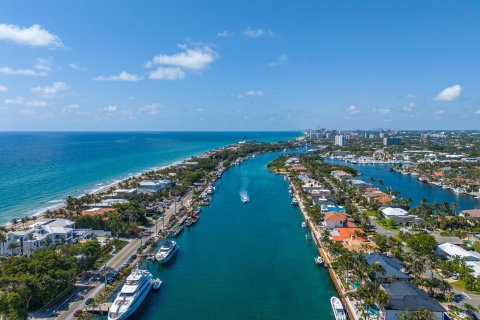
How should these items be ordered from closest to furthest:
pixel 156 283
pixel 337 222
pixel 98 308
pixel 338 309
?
pixel 98 308
pixel 338 309
pixel 156 283
pixel 337 222

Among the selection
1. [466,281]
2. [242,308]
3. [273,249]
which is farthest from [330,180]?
[242,308]

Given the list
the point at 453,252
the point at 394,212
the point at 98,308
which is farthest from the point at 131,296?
the point at 394,212

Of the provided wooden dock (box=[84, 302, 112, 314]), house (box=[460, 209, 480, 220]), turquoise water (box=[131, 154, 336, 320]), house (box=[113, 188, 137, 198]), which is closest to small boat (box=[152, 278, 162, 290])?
turquoise water (box=[131, 154, 336, 320])

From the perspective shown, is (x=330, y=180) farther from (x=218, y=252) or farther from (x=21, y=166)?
(x=21, y=166)

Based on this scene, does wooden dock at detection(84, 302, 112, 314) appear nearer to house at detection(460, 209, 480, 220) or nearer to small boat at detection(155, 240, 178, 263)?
small boat at detection(155, 240, 178, 263)

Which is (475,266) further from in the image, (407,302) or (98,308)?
(98,308)
